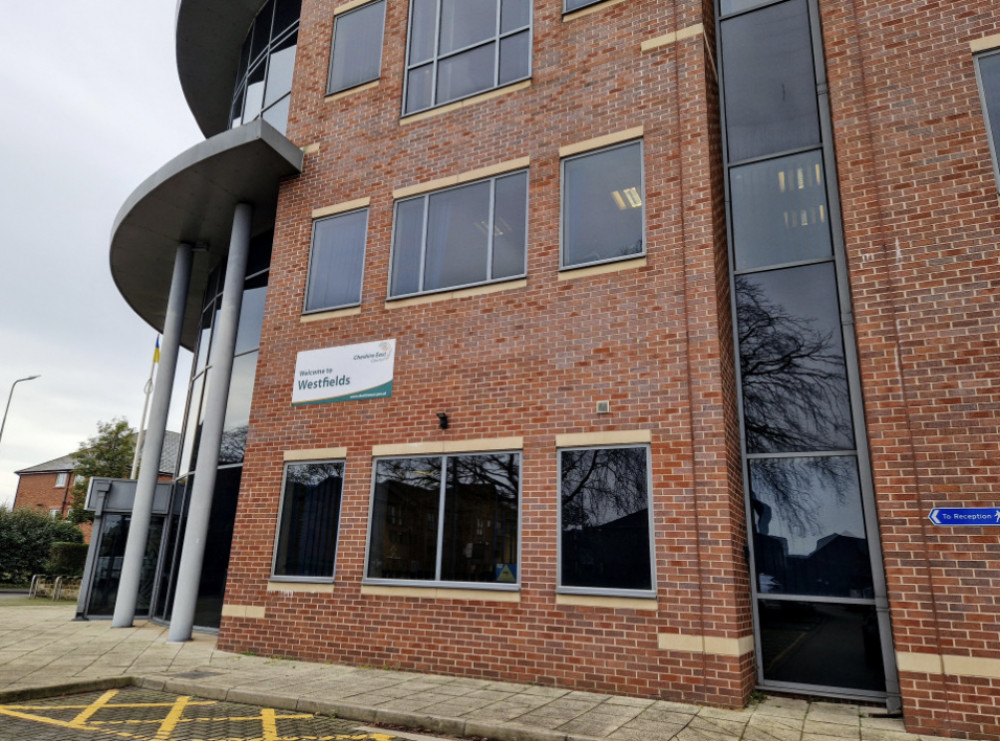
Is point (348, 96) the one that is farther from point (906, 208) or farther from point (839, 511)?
point (839, 511)

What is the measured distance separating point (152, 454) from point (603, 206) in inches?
426

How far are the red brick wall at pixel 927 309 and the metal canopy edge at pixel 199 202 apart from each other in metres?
8.85

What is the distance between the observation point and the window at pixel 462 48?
10.7 metres

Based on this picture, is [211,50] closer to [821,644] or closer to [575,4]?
[575,4]

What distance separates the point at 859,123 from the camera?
8.05 meters

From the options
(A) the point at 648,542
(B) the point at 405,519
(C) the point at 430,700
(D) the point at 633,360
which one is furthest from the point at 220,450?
(A) the point at 648,542

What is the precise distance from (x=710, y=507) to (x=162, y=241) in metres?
13.0

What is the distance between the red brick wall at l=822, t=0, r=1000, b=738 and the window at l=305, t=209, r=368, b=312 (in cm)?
706

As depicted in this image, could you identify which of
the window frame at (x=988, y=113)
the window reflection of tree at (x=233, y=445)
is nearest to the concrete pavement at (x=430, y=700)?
the window reflection of tree at (x=233, y=445)

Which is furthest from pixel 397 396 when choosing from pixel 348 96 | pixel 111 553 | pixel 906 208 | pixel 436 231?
pixel 111 553

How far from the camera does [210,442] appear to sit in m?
12.1

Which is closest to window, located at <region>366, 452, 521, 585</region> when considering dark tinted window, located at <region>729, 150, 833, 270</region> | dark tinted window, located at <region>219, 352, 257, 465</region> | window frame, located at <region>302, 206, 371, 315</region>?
window frame, located at <region>302, 206, 371, 315</region>

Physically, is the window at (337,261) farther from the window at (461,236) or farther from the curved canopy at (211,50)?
the curved canopy at (211,50)

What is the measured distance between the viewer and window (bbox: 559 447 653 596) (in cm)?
786
